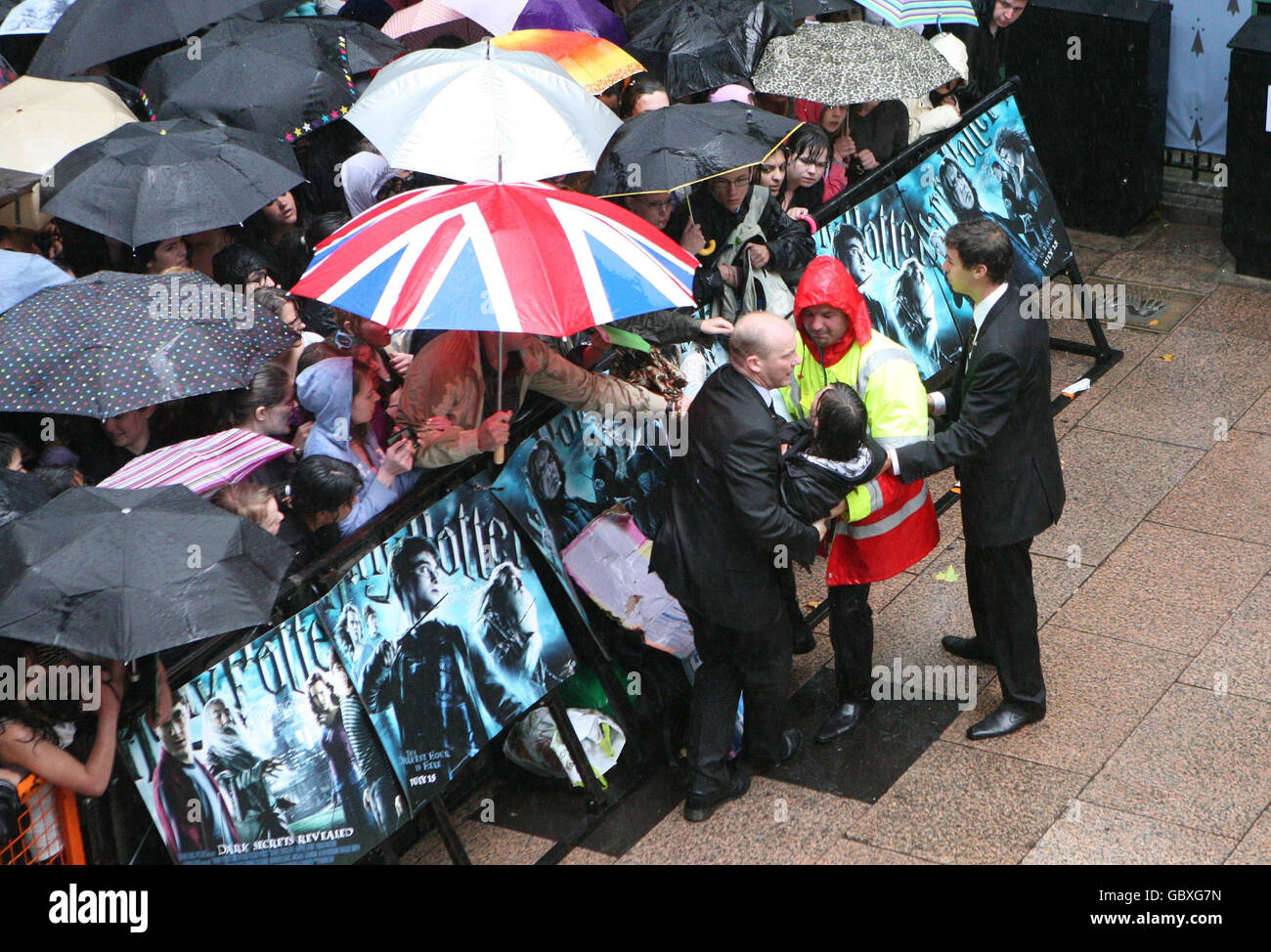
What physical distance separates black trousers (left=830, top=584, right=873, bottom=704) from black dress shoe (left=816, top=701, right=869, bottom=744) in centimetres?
3

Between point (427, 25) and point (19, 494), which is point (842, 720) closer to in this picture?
point (19, 494)

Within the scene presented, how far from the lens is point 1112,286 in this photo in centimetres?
1044

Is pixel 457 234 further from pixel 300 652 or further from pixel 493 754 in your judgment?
pixel 493 754

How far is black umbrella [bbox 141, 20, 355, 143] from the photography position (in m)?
7.69

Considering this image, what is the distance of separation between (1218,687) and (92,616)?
4495mm

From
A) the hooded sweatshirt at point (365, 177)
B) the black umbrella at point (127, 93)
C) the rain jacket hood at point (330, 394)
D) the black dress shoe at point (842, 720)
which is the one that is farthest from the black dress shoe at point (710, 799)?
the black umbrella at point (127, 93)

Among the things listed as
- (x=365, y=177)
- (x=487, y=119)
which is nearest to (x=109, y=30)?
(x=365, y=177)

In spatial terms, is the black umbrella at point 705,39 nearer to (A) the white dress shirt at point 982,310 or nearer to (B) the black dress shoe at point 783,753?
(A) the white dress shirt at point 982,310

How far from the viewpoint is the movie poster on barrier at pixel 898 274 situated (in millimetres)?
8039

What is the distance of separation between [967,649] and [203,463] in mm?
3453

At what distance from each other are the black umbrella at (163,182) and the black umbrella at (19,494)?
5.24ft

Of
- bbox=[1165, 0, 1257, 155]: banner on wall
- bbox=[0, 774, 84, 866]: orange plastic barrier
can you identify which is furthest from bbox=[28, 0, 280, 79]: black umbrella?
bbox=[1165, 0, 1257, 155]: banner on wall

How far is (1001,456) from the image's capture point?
20.0ft

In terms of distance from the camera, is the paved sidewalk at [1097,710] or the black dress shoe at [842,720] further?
the black dress shoe at [842,720]
